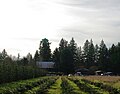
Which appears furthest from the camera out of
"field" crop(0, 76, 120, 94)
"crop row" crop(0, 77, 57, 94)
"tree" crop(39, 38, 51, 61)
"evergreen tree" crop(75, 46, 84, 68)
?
"tree" crop(39, 38, 51, 61)

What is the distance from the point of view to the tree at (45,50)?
177 metres

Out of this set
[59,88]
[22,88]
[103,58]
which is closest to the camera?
[22,88]

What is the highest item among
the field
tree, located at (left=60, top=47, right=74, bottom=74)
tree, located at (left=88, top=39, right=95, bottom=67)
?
tree, located at (left=88, top=39, right=95, bottom=67)

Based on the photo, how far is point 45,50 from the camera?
591 ft

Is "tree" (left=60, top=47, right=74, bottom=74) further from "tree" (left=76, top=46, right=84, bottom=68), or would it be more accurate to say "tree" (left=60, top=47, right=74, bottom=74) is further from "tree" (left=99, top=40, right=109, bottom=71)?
"tree" (left=76, top=46, right=84, bottom=68)

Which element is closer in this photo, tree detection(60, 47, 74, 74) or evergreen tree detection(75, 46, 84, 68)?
tree detection(60, 47, 74, 74)

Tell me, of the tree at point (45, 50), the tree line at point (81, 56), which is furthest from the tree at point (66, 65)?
the tree at point (45, 50)

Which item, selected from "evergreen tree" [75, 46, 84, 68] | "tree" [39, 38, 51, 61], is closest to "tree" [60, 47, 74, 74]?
"evergreen tree" [75, 46, 84, 68]

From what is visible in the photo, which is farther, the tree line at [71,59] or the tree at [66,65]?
the tree at [66,65]

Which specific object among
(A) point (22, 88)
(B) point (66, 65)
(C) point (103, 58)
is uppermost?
(C) point (103, 58)

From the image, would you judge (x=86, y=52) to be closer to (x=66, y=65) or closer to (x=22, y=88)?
(x=66, y=65)

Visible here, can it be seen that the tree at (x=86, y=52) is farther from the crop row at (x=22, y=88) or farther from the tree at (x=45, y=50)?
the crop row at (x=22, y=88)

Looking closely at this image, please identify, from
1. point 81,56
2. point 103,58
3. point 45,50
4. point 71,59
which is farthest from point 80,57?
point 71,59

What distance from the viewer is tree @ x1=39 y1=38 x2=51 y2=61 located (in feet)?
582
